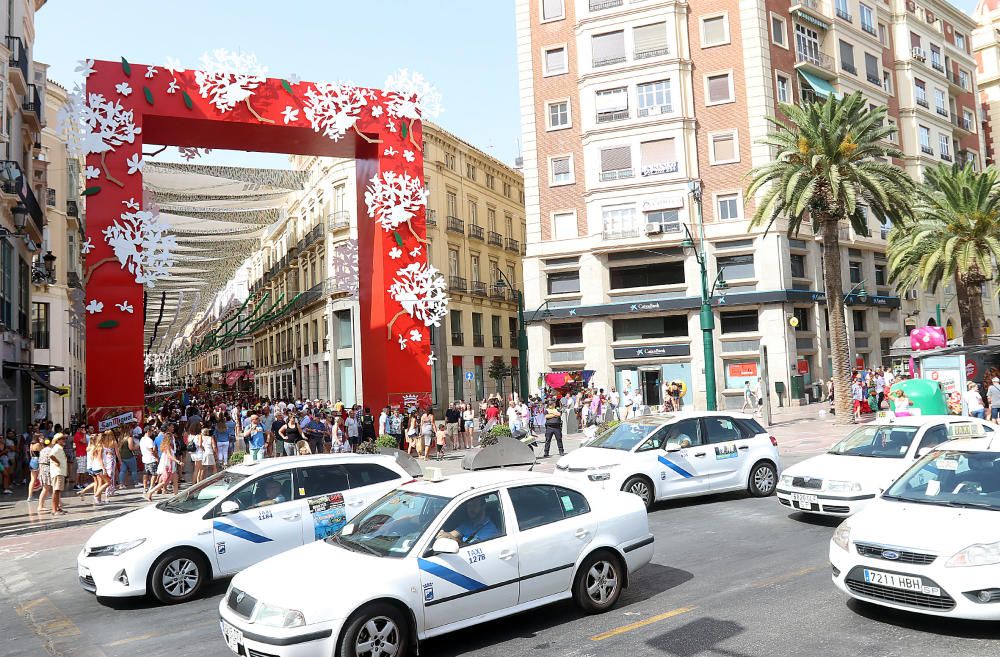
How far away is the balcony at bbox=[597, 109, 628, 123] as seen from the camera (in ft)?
133

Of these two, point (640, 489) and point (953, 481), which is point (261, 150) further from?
point (953, 481)

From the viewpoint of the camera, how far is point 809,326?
40.6 meters

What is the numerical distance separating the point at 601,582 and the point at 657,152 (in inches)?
1399

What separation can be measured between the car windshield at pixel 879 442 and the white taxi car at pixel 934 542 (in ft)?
11.7

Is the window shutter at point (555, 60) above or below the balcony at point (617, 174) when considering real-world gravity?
above

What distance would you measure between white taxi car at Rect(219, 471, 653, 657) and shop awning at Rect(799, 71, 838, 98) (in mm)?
39786

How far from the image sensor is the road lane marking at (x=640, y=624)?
6604 millimetres

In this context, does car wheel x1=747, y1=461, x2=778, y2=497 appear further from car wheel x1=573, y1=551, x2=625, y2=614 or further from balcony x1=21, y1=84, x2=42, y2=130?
balcony x1=21, y1=84, x2=42, y2=130

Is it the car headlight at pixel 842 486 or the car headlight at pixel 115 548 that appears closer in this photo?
the car headlight at pixel 115 548

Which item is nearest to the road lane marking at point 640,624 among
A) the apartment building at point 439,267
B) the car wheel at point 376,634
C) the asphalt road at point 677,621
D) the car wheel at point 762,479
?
the asphalt road at point 677,621

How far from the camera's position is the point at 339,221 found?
45.7 metres

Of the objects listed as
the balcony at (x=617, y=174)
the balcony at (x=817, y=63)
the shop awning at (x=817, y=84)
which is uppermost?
the balcony at (x=817, y=63)

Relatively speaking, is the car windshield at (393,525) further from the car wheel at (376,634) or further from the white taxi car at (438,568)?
the car wheel at (376,634)

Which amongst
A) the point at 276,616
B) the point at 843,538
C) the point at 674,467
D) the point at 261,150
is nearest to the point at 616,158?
the point at 261,150
